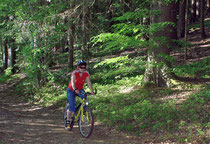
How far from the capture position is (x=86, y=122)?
19.9 feet

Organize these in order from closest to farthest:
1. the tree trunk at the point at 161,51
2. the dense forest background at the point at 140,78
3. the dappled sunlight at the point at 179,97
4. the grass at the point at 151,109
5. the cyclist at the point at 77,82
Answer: the grass at the point at 151,109
the cyclist at the point at 77,82
the dense forest background at the point at 140,78
the dappled sunlight at the point at 179,97
the tree trunk at the point at 161,51

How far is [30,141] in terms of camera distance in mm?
5594

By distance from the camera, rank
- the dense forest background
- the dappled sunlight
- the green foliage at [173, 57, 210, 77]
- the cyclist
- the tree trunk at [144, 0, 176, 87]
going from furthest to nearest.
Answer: the green foliage at [173, 57, 210, 77] < the tree trunk at [144, 0, 176, 87] < the dappled sunlight < the dense forest background < the cyclist

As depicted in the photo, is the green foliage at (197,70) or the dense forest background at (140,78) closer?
the dense forest background at (140,78)

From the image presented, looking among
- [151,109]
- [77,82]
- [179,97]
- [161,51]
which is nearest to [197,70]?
[161,51]

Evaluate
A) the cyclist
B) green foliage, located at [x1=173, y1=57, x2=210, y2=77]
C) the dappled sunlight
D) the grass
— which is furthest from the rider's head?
green foliage, located at [x1=173, y1=57, x2=210, y2=77]

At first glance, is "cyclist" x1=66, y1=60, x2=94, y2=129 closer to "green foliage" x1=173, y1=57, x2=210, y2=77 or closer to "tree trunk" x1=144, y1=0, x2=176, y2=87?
"tree trunk" x1=144, y1=0, x2=176, y2=87

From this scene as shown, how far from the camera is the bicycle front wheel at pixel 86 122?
5.95m

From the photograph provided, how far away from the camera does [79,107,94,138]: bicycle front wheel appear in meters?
5.95

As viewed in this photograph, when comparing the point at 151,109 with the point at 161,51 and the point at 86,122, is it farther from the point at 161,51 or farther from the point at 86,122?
the point at 161,51

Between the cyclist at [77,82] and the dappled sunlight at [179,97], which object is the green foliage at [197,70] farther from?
the cyclist at [77,82]

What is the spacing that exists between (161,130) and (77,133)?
276 cm

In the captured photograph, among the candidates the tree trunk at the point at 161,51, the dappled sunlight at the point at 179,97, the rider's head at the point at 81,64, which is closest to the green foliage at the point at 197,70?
the tree trunk at the point at 161,51

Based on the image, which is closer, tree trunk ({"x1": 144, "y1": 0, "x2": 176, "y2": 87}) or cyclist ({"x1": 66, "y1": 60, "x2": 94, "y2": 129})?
cyclist ({"x1": 66, "y1": 60, "x2": 94, "y2": 129})
